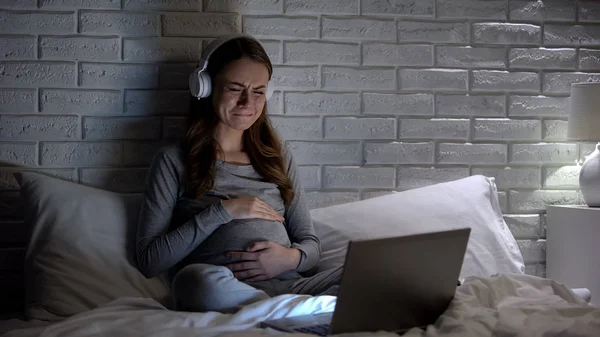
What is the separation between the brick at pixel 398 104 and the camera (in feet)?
8.71

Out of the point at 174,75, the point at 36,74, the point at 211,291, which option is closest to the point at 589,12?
the point at 174,75

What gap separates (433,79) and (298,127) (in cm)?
51

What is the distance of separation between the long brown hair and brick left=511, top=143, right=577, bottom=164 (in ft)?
3.01

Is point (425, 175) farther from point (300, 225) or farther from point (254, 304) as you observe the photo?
point (254, 304)

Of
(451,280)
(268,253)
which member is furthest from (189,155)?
(451,280)

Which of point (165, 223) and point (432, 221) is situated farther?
point (432, 221)

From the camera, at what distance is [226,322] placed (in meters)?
1.52

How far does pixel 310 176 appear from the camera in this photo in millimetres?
2619

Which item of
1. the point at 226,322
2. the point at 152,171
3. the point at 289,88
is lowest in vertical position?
the point at 226,322

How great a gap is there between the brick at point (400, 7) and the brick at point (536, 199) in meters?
0.72

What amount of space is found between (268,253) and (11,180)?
2.94 ft

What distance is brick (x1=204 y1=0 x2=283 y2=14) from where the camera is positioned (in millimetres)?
2529

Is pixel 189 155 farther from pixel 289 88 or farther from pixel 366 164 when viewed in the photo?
pixel 366 164

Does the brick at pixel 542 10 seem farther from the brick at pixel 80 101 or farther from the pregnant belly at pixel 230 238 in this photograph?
the brick at pixel 80 101
